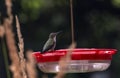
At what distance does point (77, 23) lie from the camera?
888 cm

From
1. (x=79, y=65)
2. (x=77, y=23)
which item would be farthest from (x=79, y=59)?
(x=77, y=23)

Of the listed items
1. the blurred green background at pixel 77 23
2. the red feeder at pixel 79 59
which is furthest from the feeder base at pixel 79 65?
the blurred green background at pixel 77 23

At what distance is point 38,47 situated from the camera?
8.07 m

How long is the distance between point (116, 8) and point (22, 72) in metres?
6.67

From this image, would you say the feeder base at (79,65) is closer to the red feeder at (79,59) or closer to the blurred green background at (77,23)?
the red feeder at (79,59)

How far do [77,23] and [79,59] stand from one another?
6528 millimetres

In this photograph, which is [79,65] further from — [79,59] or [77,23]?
[77,23]

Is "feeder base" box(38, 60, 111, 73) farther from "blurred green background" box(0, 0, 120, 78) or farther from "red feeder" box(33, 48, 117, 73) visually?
"blurred green background" box(0, 0, 120, 78)

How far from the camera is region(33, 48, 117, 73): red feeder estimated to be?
2.36 meters

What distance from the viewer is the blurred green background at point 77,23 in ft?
26.1

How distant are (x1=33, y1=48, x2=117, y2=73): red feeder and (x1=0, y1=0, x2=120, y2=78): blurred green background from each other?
5.05m

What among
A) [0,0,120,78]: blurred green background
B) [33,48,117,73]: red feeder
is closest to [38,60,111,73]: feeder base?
[33,48,117,73]: red feeder

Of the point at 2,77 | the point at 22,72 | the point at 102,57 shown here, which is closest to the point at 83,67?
the point at 102,57

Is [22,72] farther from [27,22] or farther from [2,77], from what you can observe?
[27,22]
